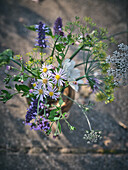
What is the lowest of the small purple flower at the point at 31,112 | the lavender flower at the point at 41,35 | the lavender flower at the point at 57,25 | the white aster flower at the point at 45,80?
the small purple flower at the point at 31,112

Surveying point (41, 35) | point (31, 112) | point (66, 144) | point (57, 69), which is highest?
point (41, 35)

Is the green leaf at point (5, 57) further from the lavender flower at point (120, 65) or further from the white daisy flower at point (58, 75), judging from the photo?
the lavender flower at point (120, 65)

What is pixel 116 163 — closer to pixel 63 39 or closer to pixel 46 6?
pixel 63 39

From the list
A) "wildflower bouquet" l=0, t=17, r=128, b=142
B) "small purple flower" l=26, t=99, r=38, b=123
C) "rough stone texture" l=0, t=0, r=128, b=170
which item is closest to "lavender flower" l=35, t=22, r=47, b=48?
"wildflower bouquet" l=0, t=17, r=128, b=142

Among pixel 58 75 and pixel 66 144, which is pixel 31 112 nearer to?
pixel 58 75

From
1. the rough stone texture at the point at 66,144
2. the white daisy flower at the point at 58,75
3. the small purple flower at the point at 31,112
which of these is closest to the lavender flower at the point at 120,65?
the white daisy flower at the point at 58,75

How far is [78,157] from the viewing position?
0.88 meters

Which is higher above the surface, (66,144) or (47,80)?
(47,80)

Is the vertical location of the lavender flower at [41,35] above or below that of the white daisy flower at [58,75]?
above

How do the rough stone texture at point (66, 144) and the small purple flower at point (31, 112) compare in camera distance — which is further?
the rough stone texture at point (66, 144)

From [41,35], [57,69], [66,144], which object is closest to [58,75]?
[57,69]

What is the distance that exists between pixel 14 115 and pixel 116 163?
2.13ft

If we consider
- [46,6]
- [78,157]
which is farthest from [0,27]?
[78,157]

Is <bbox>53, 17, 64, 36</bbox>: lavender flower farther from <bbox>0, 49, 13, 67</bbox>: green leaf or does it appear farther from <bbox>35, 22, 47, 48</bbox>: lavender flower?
<bbox>0, 49, 13, 67</bbox>: green leaf
